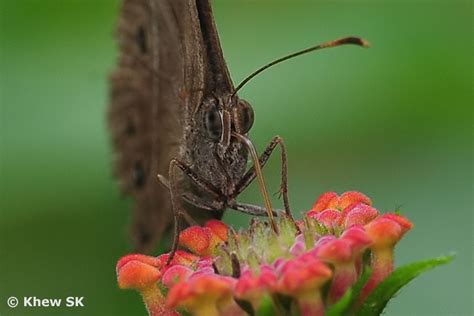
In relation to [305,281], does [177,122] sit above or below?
above

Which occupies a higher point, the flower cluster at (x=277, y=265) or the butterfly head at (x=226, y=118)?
the butterfly head at (x=226, y=118)

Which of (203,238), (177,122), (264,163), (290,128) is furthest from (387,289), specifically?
(290,128)

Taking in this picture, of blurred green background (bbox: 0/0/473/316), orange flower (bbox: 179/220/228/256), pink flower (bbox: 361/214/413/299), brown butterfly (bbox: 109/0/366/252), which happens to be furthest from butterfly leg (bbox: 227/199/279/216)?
blurred green background (bbox: 0/0/473/316)

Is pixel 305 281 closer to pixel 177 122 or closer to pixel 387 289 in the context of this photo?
pixel 387 289

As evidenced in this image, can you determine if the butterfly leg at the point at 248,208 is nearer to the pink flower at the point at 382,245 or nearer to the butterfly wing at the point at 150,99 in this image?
the butterfly wing at the point at 150,99

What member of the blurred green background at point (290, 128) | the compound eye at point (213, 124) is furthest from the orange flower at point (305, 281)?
the blurred green background at point (290, 128)

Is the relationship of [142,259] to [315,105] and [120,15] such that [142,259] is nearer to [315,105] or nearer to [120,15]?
[120,15]
